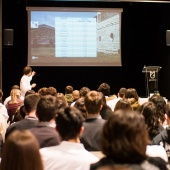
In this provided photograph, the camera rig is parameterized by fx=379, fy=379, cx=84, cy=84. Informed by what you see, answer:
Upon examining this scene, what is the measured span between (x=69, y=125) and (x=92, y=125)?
3.55 feet

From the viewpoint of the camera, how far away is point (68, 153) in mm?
2025

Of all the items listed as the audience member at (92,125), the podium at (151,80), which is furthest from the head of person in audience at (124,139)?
the podium at (151,80)

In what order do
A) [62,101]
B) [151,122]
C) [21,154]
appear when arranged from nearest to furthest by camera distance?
1. [21,154]
2. [151,122]
3. [62,101]

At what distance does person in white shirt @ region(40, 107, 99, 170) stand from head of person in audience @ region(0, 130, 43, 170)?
1.80ft

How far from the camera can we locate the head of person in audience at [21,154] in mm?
1448

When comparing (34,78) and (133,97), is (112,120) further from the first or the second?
(34,78)

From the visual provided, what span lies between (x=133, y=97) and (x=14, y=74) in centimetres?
657

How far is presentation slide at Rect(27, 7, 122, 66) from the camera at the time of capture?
10.4m

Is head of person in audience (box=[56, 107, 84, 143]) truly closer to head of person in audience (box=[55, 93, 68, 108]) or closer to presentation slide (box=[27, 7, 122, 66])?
head of person in audience (box=[55, 93, 68, 108])

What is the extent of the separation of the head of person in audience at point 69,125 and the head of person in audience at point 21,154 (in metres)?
0.58

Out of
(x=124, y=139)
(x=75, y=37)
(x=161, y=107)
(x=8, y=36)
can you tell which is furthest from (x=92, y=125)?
(x=75, y=37)

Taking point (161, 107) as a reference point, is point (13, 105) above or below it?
below

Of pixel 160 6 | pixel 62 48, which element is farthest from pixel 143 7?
pixel 62 48

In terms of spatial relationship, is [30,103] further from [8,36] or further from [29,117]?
[8,36]
